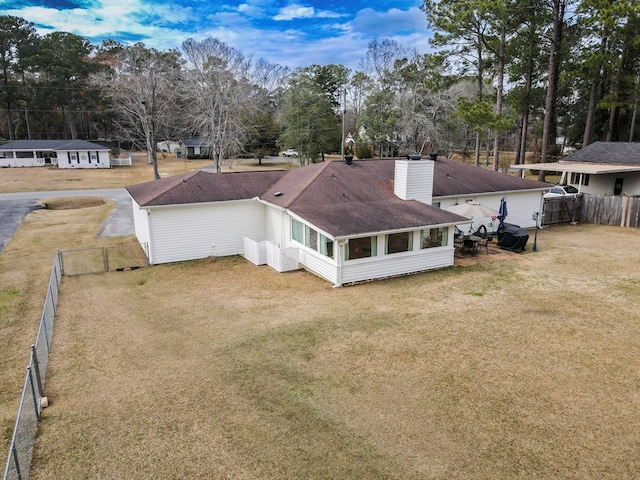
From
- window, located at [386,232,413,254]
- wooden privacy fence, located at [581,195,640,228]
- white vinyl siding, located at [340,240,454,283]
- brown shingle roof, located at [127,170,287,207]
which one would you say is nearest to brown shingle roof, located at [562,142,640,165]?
wooden privacy fence, located at [581,195,640,228]

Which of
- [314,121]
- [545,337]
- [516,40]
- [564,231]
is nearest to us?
[545,337]

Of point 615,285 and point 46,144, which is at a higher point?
point 46,144

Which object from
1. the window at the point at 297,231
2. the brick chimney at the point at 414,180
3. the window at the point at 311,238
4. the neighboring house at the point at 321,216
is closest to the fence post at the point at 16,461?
the neighboring house at the point at 321,216

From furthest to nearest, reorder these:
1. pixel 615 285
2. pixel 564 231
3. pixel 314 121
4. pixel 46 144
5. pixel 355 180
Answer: pixel 46 144 → pixel 314 121 → pixel 564 231 → pixel 355 180 → pixel 615 285

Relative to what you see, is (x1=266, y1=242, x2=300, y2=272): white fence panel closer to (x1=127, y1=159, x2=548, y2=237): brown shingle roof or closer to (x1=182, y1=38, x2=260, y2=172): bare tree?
(x1=127, y1=159, x2=548, y2=237): brown shingle roof

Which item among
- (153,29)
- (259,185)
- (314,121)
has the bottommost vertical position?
(259,185)

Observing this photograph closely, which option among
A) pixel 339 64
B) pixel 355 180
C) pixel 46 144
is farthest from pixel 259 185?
pixel 46 144

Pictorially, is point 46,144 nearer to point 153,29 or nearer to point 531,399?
point 153,29
